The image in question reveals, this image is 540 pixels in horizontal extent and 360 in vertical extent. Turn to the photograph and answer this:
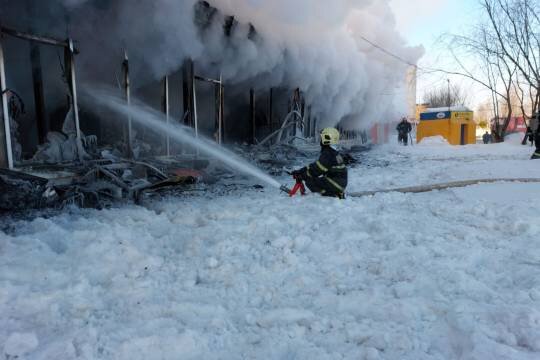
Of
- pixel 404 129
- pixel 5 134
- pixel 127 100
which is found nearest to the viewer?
pixel 5 134

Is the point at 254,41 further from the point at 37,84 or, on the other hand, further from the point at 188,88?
the point at 37,84

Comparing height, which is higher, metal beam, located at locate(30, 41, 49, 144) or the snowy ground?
metal beam, located at locate(30, 41, 49, 144)

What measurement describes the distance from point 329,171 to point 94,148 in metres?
3.59

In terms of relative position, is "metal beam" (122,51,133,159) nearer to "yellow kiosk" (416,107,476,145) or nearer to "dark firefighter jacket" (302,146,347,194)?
"dark firefighter jacket" (302,146,347,194)

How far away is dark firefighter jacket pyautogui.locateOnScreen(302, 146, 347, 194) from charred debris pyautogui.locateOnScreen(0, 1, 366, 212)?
1901mm

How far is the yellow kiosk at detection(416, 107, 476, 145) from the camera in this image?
2098 cm

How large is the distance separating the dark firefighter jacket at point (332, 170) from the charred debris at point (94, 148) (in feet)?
6.24

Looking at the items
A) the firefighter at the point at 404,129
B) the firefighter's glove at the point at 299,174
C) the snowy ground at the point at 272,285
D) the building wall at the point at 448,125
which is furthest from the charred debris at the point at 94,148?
the building wall at the point at 448,125

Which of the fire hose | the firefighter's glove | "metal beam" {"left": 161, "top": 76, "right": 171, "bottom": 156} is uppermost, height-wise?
"metal beam" {"left": 161, "top": 76, "right": 171, "bottom": 156}

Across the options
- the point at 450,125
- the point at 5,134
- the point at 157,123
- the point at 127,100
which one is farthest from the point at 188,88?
the point at 450,125

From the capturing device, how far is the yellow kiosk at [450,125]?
21.0m

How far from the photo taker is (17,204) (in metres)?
3.73

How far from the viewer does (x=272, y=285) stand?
8.07 ft

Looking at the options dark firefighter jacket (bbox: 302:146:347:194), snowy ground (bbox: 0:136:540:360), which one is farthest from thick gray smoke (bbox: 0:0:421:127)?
snowy ground (bbox: 0:136:540:360)
